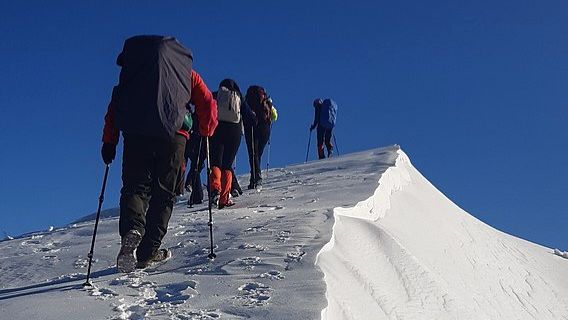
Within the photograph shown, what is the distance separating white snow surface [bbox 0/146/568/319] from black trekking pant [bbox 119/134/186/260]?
0.33 meters

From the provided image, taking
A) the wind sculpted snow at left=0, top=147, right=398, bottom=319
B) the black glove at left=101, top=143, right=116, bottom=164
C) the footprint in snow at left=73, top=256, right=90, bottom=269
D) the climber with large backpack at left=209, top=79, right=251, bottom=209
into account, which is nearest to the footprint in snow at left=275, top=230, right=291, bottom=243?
the wind sculpted snow at left=0, top=147, right=398, bottom=319

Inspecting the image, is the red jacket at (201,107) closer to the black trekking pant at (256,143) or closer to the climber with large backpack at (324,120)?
the black trekking pant at (256,143)

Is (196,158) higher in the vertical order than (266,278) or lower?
higher

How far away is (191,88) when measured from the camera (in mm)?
6160

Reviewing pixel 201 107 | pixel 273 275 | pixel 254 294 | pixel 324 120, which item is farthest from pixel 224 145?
pixel 324 120

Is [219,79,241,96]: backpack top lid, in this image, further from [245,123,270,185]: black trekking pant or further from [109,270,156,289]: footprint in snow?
[109,270,156,289]: footprint in snow

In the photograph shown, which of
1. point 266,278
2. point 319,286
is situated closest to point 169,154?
point 266,278

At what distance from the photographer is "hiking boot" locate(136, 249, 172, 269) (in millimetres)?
5758

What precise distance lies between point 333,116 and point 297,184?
7730mm

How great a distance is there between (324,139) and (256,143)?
785 cm

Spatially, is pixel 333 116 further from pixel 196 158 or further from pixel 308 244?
pixel 308 244

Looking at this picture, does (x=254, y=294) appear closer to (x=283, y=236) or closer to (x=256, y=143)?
(x=283, y=236)

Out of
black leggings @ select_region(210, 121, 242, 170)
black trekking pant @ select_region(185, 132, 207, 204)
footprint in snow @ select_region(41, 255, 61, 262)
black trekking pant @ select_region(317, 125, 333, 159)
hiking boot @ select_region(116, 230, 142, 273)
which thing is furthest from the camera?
black trekking pant @ select_region(317, 125, 333, 159)

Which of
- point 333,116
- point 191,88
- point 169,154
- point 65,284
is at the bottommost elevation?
point 65,284
